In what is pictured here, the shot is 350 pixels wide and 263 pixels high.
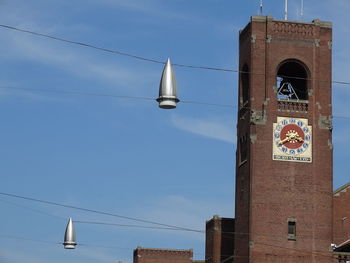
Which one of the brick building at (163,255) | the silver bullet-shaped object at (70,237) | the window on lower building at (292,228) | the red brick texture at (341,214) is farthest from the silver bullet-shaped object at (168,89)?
the brick building at (163,255)

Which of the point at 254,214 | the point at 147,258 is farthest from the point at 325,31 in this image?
the point at 147,258

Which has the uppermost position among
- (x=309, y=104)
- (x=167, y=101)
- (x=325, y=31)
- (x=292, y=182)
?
(x=325, y=31)

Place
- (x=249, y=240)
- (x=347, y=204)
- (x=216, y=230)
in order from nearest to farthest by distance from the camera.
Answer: (x=249, y=240) < (x=347, y=204) < (x=216, y=230)

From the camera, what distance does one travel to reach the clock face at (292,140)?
7556 cm

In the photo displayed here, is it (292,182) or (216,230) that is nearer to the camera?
(292,182)

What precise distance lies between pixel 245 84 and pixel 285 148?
717 cm

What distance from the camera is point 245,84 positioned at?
80.4 m

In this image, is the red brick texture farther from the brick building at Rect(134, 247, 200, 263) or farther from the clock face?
the brick building at Rect(134, 247, 200, 263)

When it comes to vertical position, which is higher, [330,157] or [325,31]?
[325,31]

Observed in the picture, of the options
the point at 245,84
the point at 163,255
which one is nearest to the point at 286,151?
the point at 245,84

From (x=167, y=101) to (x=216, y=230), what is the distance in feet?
170

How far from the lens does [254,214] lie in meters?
74.2

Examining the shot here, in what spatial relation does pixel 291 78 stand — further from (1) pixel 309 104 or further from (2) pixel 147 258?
(2) pixel 147 258

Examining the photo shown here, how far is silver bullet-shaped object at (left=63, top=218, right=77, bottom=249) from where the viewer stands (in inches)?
2180
